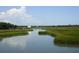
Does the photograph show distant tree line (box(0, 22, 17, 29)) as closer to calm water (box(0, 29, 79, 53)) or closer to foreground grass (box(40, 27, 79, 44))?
calm water (box(0, 29, 79, 53))

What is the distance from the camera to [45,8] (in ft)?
5.99

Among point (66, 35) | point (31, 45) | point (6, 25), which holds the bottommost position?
point (31, 45)

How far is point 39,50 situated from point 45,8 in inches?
19.1

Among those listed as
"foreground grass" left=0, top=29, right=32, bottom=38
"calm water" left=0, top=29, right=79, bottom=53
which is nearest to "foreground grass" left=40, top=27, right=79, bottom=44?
"calm water" left=0, top=29, right=79, bottom=53

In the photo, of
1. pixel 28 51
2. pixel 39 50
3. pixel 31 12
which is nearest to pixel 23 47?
pixel 28 51

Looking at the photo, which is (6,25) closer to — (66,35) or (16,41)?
(16,41)

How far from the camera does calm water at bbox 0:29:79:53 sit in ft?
5.84

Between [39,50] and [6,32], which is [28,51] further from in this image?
[6,32]

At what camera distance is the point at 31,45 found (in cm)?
179

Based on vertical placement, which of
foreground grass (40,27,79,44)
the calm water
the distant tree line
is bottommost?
the calm water

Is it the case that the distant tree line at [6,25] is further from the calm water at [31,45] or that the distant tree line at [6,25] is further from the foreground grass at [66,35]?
the foreground grass at [66,35]

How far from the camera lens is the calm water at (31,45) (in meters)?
1.78

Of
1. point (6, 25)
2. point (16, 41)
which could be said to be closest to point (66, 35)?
point (16, 41)

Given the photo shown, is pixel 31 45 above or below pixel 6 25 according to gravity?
below
